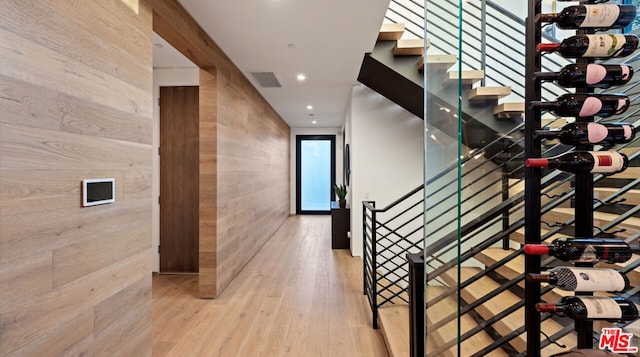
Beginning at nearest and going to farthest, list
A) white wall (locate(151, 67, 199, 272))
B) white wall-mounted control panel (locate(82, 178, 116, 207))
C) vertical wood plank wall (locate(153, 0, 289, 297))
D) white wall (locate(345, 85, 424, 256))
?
white wall-mounted control panel (locate(82, 178, 116, 207)) → vertical wood plank wall (locate(153, 0, 289, 297)) → white wall (locate(151, 67, 199, 272)) → white wall (locate(345, 85, 424, 256))

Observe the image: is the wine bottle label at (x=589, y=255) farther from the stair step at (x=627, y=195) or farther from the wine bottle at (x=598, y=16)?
the wine bottle at (x=598, y=16)

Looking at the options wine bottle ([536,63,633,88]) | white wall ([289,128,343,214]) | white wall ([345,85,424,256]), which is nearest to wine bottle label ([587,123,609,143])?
wine bottle ([536,63,633,88])

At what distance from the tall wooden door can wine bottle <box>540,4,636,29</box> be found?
387 cm

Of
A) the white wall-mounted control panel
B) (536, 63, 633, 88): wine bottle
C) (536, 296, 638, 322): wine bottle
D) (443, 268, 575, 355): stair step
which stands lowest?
(443, 268, 575, 355): stair step

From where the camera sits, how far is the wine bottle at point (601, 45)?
0.85m

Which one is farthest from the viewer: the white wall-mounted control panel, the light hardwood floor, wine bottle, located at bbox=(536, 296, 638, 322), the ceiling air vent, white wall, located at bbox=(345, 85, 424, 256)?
white wall, located at bbox=(345, 85, 424, 256)

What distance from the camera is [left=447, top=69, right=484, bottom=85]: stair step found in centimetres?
103

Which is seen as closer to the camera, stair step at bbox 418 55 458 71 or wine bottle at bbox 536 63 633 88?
wine bottle at bbox 536 63 633 88

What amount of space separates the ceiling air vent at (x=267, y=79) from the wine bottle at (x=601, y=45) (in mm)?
3622

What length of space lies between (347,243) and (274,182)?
228cm

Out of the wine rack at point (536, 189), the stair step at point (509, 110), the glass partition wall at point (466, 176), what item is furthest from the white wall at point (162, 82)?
the wine rack at point (536, 189)

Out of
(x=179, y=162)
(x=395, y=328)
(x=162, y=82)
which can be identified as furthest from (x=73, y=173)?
(x=162, y=82)

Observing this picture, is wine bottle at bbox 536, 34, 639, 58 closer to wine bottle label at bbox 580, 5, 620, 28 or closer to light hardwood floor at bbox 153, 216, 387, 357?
wine bottle label at bbox 580, 5, 620, 28

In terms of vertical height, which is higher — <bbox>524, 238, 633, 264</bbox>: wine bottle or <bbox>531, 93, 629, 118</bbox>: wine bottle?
<bbox>531, 93, 629, 118</bbox>: wine bottle
